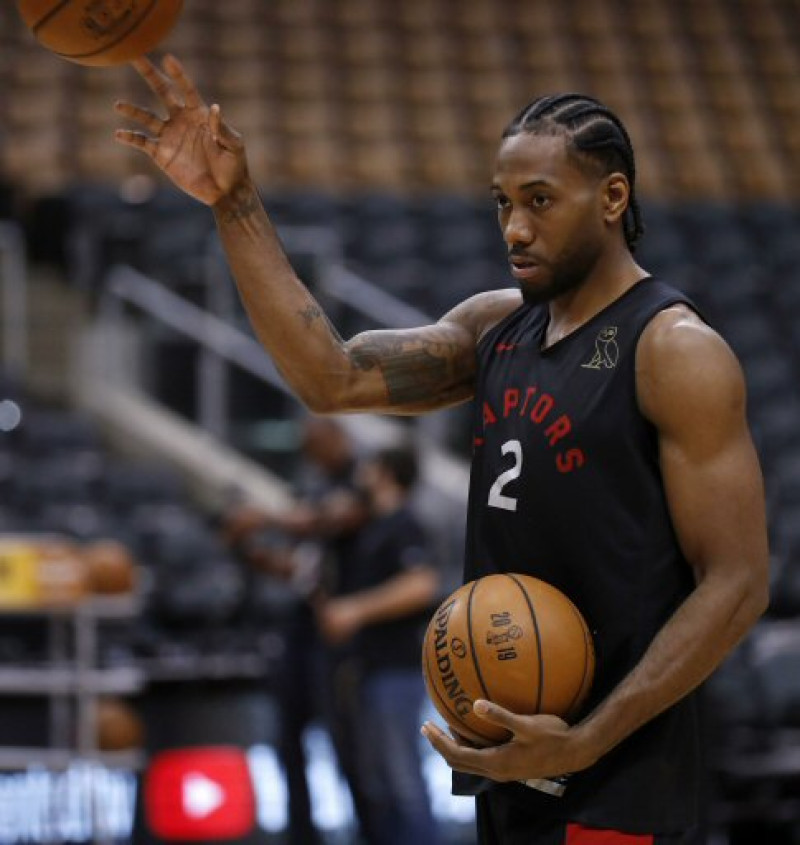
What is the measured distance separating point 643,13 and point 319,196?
174 inches

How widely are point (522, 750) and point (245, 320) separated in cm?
671

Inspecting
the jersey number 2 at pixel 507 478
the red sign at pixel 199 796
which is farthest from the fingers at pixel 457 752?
the red sign at pixel 199 796

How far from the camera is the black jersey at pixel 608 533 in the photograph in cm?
240

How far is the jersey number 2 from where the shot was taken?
2.51 metres

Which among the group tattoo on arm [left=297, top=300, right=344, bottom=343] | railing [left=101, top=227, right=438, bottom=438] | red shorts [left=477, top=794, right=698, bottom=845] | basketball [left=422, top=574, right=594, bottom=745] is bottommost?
red shorts [left=477, top=794, right=698, bottom=845]

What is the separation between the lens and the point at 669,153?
40.8ft

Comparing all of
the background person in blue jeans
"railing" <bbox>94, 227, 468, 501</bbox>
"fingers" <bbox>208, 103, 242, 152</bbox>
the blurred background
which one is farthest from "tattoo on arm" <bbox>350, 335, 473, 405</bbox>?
"railing" <bbox>94, 227, 468, 501</bbox>

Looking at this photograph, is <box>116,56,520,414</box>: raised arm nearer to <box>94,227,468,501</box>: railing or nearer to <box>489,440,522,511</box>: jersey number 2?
<box>489,440,522,511</box>: jersey number 2

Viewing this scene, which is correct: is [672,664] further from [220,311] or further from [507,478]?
[220,311]

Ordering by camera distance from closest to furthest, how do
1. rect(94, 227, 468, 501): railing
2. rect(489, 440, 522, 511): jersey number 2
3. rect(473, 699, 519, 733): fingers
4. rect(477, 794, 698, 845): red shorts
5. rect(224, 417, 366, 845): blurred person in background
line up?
rect(473, 699, 519, 733): fingers → rect(477, 794, 698, 845): red shorts → rect(489, 440, 522, 511): jersey number 2 → rect(224, 417, 366, 845): blurred person in background → rect(94, 227, 468, 501): railing

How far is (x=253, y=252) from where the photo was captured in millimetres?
2568

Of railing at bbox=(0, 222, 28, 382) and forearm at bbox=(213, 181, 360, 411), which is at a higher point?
railing at bbox=(0, 222, 28, 382)

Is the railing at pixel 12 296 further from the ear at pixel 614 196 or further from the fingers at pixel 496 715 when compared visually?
the fingers at pixel 496 715

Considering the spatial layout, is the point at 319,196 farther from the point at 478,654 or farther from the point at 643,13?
the point at 478,654
